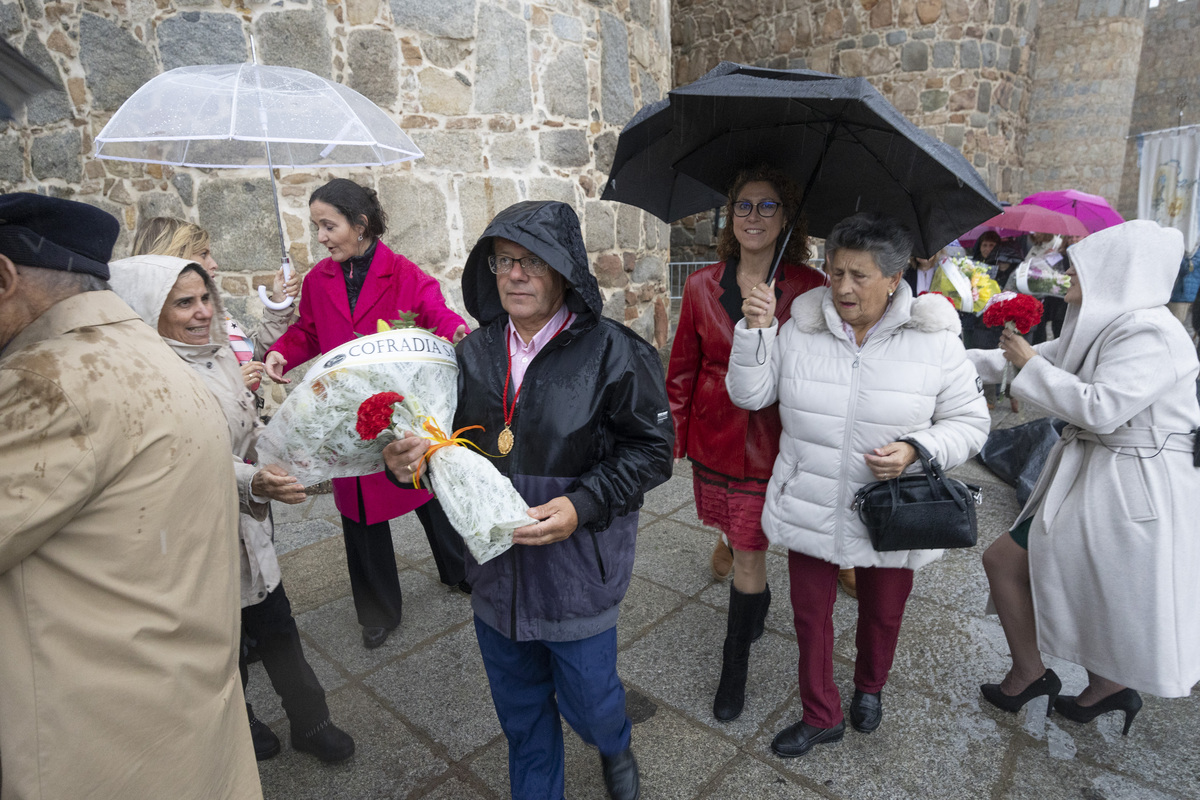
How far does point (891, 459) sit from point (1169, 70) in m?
23.0

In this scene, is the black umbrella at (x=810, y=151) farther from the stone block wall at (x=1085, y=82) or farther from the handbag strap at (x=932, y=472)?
the stone block wall at (x=1085, y=82)

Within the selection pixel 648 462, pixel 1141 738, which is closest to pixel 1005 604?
pixel 1141 738

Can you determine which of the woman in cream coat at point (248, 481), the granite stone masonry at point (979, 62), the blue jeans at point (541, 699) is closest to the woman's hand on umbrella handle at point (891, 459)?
the blue jeans at point (541, 699)

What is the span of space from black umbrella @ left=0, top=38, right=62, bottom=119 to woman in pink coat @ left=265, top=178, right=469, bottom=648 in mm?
1843

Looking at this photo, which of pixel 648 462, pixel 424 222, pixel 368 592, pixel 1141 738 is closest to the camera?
pixel 648 462

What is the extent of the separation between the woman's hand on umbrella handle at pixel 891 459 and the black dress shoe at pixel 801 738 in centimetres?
102

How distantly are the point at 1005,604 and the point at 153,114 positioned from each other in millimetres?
4070

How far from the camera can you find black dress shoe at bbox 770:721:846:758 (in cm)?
241

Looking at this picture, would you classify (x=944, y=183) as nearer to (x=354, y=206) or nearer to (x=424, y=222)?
(x=354, y=206)

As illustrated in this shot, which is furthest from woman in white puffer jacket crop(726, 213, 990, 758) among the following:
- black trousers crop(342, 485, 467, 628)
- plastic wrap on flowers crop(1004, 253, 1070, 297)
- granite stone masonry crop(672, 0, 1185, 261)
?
granite stone masonry crop(672, 0, 1185, 261)

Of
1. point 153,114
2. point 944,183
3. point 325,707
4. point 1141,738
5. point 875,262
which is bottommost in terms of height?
point 1141,738

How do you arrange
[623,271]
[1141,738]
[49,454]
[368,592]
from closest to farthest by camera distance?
A: [49,454] < [1141,738] < [368,592] < [623,271]

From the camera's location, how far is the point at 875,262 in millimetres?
2146

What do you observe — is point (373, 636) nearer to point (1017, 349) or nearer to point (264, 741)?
point (264, 741)
